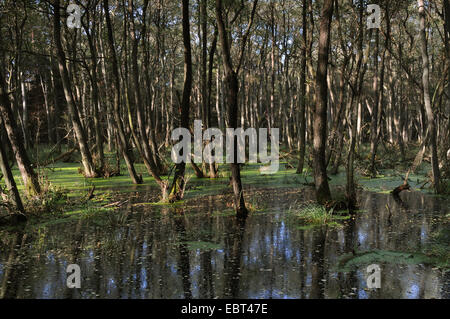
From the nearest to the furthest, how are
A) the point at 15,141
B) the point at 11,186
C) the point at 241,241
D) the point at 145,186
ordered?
the point at 241,241 < the point at 11,186 < the point at 15,141 < the point at 145,186

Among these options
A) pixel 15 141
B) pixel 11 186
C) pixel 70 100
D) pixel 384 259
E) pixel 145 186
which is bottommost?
pixel 384 259

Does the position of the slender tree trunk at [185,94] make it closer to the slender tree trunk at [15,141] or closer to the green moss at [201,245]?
the slender tree trunk at [15,141]

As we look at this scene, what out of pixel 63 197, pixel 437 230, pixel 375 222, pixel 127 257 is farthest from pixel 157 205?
pixel 437 230

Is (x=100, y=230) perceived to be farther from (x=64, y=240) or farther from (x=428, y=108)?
(x=428, y=108)

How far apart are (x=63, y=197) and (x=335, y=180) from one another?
28.0 feet

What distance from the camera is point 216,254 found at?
238 inches

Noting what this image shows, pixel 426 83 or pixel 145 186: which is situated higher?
pixel 426 83

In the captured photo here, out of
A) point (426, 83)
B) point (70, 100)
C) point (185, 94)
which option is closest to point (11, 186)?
point (185, 94)

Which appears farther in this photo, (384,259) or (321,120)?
(321,120)

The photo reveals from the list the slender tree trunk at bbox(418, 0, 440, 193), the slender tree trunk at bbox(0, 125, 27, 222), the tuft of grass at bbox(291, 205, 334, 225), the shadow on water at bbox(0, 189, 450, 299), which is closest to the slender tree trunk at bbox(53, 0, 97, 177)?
the shadow on water at bbox(0, 189, 450, 299)

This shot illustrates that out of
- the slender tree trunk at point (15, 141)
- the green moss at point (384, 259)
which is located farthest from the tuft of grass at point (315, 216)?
the slender tree trunk at point (15, 141)

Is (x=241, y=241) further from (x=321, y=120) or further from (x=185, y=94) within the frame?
(x=185, y=94)

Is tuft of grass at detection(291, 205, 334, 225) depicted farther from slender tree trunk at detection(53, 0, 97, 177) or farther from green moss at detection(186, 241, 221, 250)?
slender tree trunk at detection(53, 0, 97, 177)

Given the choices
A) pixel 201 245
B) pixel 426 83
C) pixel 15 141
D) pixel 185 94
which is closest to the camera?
pixel 201 245
